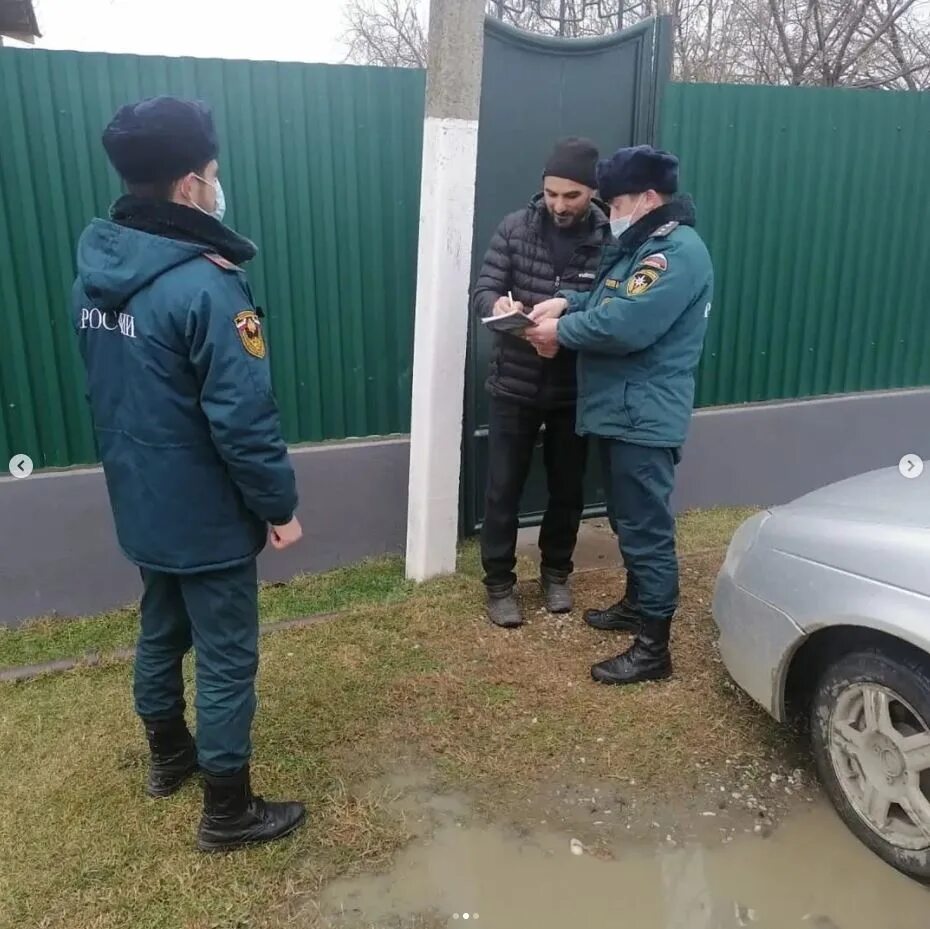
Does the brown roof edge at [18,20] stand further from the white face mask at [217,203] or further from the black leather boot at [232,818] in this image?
the black leather boot at [232,818]

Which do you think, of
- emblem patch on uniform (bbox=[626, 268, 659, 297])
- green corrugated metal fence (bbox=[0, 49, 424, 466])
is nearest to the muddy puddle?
emblem patch on uniform (bbox=[626, 268, 659, 297])

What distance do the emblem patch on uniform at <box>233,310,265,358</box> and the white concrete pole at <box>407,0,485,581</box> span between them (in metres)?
1.81

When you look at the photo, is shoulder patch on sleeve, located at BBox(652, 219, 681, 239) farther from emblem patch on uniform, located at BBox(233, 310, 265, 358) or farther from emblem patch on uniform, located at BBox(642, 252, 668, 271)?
emblem patch on uniform, located at BBox(233, 310, 265, 358)

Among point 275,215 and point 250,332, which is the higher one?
point 275,215

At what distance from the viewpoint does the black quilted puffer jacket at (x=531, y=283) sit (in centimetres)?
368

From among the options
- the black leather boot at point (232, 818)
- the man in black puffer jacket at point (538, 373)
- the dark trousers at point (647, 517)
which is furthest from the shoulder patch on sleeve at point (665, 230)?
the black leather boot at point (232, 818)

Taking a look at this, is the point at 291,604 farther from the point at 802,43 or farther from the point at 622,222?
the point at 802,43

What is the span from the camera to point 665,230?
10.2 ft

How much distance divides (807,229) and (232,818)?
4.53m

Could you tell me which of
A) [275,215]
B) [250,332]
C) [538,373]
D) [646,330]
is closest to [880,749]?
[646,330]

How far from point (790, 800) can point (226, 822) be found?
1.71 metres

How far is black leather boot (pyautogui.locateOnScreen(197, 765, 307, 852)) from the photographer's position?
250 centimetres

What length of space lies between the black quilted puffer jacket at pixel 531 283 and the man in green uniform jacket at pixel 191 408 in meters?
1.58

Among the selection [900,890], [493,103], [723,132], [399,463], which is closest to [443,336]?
[399,463]
